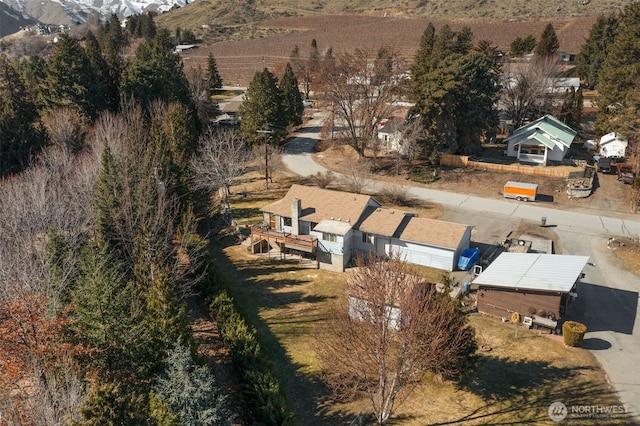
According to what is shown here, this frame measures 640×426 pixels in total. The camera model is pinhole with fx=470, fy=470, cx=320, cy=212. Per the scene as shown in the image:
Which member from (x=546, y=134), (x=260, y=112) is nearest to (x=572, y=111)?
(x=546, y=134)

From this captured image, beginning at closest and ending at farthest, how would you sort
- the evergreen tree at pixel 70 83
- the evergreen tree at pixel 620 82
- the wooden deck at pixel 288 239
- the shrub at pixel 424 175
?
the wooden deck at pixel 288 239, the evergreen tree at pixel 620 82, the evergreen tree at pixel 70 83, the shrub at pixel 424 175

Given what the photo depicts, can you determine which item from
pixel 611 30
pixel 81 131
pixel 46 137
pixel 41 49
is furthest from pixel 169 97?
pixel 41 49

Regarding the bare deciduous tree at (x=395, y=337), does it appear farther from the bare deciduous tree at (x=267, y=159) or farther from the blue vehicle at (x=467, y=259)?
the bare deciduous tree at (x=267, y=159)

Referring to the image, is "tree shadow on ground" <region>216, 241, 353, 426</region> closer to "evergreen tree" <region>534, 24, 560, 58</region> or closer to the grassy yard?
the grassy yard

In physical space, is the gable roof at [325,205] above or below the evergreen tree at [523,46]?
below

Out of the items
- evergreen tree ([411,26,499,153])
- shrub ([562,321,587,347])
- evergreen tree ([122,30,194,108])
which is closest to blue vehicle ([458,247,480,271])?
shrub ([562,321,587,347])

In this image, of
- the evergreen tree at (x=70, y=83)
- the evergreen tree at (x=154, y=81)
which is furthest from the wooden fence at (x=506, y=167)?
the evergreen tree at (x=70, y=83)
